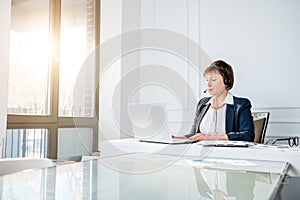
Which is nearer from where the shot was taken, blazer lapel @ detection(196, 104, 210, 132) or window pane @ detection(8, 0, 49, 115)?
blazer lapel @ detection(196, 104, 210, 132)

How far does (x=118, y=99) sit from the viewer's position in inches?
137

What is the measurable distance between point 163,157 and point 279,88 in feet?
5.64

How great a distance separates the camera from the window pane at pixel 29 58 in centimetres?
268

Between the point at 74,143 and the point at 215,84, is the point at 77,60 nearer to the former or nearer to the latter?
the point at 74,143

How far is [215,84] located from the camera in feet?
7.11

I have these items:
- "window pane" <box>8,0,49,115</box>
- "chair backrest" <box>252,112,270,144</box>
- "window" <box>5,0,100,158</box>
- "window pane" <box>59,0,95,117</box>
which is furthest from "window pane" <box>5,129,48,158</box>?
"chair backrest" <box>252,112,270,144</box>

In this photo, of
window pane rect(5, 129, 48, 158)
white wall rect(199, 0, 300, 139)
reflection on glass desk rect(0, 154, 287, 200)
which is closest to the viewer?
reflection on glass desk rect(0, 154, 287, 200)

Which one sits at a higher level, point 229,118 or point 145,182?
point 229,118

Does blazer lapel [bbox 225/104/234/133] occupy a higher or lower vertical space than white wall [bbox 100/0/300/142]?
lower

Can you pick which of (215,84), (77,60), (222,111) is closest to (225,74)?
(215,84)

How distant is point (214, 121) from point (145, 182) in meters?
1.20

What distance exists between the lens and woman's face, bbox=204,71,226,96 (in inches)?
85.2

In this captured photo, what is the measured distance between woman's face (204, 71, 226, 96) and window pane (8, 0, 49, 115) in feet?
5.29

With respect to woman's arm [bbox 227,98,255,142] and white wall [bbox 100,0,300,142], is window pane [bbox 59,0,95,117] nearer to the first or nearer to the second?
white wall [bbox 100,0,300,142]
